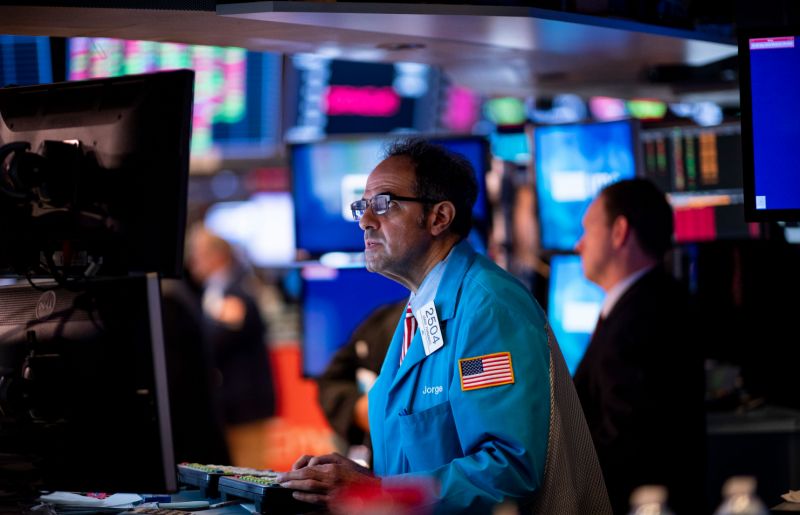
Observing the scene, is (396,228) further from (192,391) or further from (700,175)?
(192,391)

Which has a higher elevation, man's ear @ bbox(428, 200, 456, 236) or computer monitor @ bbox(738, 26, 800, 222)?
computer monitor @ bbox(738, 26, 800, 222)

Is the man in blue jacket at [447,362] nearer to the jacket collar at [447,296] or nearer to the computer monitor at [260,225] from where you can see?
the jacket collar at [447,296]

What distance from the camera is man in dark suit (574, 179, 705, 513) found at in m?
3.71

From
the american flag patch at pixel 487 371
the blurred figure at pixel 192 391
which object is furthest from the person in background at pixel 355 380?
the american flag patch at pixel 487 371

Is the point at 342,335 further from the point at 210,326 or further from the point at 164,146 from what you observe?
the point at 164,146

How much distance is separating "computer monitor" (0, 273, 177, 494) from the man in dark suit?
1.82 meters

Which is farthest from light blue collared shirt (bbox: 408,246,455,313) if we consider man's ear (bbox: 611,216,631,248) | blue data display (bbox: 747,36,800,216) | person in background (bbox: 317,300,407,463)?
person in background (bbox: 317,300,407,463)

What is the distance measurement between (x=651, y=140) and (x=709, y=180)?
0.32 meters

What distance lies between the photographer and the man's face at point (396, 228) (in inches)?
114

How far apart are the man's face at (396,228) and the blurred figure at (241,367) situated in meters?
4.23

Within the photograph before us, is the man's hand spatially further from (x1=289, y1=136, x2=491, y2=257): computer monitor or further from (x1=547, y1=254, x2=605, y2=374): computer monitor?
(x1=289, y1=136, x2=491, y2=257): computer monitor

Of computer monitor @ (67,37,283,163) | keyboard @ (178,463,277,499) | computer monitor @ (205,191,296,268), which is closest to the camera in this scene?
keyboard @ (178,463,277,499)

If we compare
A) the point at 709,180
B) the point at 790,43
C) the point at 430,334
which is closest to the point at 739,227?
the point at 709,180

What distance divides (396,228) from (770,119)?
103cm
